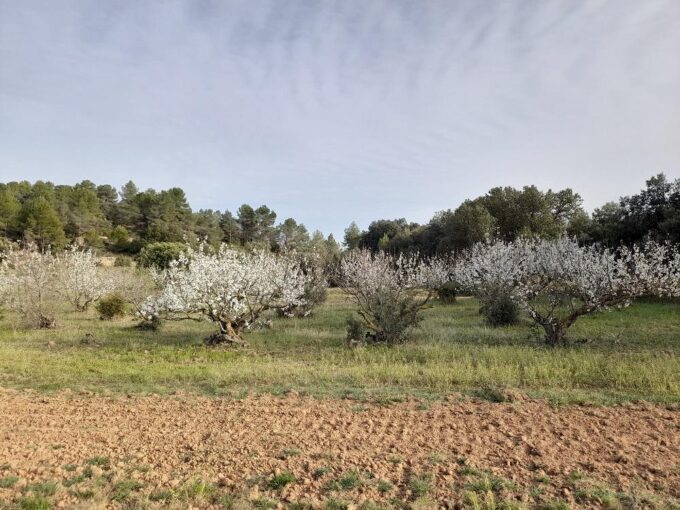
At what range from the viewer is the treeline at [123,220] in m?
42.8

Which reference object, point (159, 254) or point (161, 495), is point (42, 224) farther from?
A: point (161, 495)

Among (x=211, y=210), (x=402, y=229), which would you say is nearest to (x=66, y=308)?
(x=211, y=210)

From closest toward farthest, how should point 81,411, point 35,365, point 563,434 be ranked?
1. point 563,434
2. point 81,411
3. point 35,365

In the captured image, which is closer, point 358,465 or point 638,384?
point 358,465

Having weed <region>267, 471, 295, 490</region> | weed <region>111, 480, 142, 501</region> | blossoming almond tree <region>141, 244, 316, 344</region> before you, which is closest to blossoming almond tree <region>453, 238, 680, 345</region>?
blossoming almond tree <region>141, 244, 316, 344</region>

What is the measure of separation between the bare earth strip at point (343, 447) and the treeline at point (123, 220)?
32406 millimetres

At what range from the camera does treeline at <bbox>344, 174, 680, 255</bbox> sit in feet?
92.3

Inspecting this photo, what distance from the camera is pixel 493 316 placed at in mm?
18281

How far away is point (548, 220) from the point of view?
39594 millimetres

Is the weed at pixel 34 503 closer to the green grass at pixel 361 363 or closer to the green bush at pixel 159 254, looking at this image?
the green grass at pixel 361 363

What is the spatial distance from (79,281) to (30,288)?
16.1ft

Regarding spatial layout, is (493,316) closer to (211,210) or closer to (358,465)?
(358,465)

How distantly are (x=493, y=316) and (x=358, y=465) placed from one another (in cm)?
1469

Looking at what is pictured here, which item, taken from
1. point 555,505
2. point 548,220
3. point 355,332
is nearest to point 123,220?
point 548,220
